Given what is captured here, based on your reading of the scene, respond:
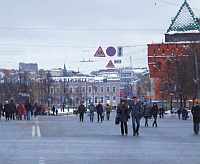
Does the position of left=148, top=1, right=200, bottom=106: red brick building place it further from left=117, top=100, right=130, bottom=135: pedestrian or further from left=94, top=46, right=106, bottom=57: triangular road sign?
left=117, top=100, right=130, bottom=135: pedestrian

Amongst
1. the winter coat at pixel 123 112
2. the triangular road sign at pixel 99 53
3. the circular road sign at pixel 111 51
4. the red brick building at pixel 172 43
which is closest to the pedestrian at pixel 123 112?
the winter coat at pixel 123 112

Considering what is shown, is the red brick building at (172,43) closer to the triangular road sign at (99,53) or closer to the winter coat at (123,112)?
the triangular road sign at (99,53)

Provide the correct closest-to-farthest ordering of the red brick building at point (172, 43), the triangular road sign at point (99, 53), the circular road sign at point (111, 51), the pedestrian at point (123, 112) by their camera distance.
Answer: the pedestrian at point (123, 112), the triangular road sign at point (99, 53), the circular road sign at point (111, 51), the red brick building at point (172, 43)

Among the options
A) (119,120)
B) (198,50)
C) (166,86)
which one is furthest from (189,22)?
(119,120)

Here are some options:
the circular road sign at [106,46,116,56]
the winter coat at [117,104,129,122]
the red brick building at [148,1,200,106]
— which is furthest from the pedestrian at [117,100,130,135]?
the red brick building at [148,1,200,106]

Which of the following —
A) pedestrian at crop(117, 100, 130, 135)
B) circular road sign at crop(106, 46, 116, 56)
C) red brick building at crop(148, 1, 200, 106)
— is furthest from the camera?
red brick building at crop(148, 1, 200, 106)

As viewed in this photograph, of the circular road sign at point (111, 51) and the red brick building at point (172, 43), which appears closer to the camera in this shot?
the circular road sign at point (111, 51)

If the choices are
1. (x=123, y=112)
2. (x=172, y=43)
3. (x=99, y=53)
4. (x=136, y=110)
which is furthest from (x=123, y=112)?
(x=172, y=43)

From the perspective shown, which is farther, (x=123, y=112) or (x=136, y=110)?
(x=123, y=112)

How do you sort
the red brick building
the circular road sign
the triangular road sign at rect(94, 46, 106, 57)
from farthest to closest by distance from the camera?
1. the red brick building
2. the circular road sign
3. the triangular road sign at rect(94, 46, 106, 57)

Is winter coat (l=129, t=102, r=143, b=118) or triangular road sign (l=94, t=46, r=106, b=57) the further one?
triangular road sign (l=94, t=46, r=106, b=57)

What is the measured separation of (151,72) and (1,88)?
3361 cm

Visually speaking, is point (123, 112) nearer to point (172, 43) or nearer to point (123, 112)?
point (123, 112)

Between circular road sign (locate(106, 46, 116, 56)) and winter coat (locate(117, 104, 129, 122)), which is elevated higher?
circular road sign (locate(106, 46, 116, 56))
